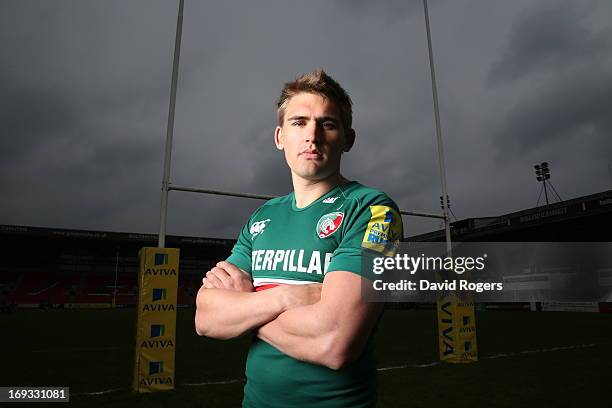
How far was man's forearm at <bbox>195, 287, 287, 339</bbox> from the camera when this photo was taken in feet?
4.83

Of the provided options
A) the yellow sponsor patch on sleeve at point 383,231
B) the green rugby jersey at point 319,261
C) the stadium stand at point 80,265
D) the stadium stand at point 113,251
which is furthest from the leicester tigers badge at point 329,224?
the stadium stand at point 80,265

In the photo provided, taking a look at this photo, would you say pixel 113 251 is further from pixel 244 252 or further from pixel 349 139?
pixel 349 139

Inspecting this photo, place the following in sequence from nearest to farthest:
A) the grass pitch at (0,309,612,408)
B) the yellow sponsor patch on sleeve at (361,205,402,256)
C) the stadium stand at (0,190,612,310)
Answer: the yellow sponsor patch on sleeve at (361,205,402,256) → the grass pitch at (0,309,612,408) → the stadium stand at (0,190,612,310)

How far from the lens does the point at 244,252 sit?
193 centimetres

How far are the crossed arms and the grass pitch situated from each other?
4892mm

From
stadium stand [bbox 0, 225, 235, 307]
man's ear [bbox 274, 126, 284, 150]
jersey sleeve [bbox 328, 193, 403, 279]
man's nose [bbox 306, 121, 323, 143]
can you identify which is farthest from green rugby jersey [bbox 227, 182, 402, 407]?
stadium stand [bbox 0, 225, 235, 307]

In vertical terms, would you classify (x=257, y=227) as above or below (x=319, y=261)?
above

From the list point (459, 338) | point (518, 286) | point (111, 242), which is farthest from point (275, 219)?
point (111, 242)

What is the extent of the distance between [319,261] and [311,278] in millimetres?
72

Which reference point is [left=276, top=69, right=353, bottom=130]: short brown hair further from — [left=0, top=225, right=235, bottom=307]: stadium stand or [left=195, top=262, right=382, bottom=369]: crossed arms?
[left=0, top=225, right=235, bottom=307]: stadium stand

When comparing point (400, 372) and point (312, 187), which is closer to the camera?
point (312, 187)

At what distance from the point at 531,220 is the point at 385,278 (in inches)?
1288

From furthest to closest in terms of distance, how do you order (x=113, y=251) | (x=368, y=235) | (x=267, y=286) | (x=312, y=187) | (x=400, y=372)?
1. (x=113, y=251)
2. (x=400, y=372)
3. (x=312, y=187)
4. (x=267, y=286)
5. (x=368, y=235)

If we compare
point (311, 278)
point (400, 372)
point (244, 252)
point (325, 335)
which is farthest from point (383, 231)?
point (400, 372)
